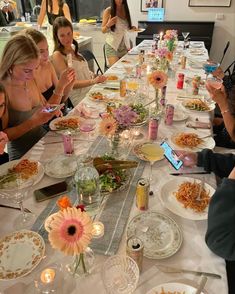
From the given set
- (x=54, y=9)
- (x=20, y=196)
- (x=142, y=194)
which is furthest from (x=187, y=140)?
(x=54, y=9)

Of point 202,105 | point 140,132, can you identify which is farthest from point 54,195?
point 202,105

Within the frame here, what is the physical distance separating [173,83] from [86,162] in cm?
175

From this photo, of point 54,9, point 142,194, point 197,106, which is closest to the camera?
point 142,194

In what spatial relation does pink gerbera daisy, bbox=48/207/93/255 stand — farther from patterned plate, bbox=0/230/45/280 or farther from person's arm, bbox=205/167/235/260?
person's arm, bbox=205/167/235/260

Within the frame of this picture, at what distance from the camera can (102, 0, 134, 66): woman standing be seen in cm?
387

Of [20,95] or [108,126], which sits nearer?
[108,126]

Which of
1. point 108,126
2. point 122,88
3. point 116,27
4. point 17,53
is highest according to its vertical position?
point 17,53

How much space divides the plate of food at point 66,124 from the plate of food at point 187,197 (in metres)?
0.74

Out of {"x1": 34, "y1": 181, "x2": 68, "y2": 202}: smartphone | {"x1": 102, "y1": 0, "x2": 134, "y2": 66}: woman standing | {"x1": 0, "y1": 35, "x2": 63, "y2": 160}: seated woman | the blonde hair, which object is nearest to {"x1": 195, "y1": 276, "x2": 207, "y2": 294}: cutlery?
{"x1": 34, "y1": 181, "x2": 68, "y2": 202}: smartphone

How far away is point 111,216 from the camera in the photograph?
1033 mm

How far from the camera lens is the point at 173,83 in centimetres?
254

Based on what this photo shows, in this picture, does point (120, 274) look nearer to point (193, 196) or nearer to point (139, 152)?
point (193, 196)

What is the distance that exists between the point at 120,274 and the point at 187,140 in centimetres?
89

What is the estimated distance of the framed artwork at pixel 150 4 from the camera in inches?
197
